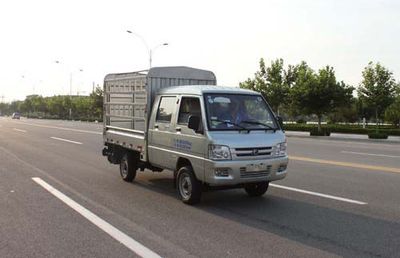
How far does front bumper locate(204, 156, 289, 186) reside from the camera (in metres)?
8.27

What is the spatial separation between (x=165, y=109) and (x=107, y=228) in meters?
3.34

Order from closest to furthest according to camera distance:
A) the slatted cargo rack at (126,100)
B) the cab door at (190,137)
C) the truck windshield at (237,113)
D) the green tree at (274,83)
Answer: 1. the cab door at (190,137)
2. the truck windshield at (237,113)
3. the slatted cargo rack at (126,100)
4. the green tree at (274,83)

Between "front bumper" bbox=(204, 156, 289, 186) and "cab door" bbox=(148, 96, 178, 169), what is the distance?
136 cm

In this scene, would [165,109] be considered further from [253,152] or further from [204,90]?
[253,152]

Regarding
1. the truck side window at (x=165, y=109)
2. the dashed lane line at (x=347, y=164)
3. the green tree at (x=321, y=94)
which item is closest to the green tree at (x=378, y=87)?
the green tree at (x=321, y=94)

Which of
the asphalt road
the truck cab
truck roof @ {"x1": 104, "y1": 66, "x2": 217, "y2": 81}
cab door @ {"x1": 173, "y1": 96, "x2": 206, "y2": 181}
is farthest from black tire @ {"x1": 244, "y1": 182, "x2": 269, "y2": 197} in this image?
truck roof @ {"x1": 104, "y1": 66, "x2": 217, "y2": 81}

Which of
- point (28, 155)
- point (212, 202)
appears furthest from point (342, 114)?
point (212, 202)

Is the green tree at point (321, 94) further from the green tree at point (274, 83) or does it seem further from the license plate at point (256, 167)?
the license plate at point (256, 167)

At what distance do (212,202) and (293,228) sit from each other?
2.25 metres

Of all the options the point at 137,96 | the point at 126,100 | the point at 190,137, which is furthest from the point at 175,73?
the point at 190,137

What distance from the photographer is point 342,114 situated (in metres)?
88.7

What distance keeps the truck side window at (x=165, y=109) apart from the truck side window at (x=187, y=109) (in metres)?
0.31

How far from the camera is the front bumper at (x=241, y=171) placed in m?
8.27

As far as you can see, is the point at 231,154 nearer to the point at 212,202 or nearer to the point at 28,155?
the point at 212,202
